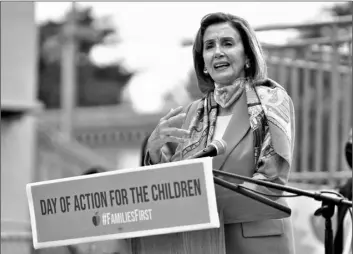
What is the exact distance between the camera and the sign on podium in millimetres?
3824

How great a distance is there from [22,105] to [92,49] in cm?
3536

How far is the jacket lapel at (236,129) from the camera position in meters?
4.25

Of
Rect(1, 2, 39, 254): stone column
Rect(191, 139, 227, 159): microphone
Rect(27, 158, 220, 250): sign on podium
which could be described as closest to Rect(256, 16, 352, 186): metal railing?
Rect(1, 2, 39, 254): stone column

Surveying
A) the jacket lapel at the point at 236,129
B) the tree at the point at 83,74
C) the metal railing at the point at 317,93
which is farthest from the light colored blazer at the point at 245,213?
the tree at the point at 83,74

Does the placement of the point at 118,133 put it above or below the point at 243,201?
below

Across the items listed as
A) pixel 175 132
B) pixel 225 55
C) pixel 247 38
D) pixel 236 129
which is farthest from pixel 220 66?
pixel 175 132

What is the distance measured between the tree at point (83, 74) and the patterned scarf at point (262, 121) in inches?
1469

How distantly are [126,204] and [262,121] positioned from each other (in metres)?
0.70

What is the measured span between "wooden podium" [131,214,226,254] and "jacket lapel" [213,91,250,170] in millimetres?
283

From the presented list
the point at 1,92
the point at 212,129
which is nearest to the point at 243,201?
the point at 212,129

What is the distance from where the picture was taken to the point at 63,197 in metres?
4.10

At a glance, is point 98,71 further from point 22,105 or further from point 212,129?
point 212,129

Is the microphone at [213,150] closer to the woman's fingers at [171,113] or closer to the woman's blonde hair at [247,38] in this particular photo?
the woman's fingers at [171,113]

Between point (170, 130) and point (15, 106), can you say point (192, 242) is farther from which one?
point (15, 106)
